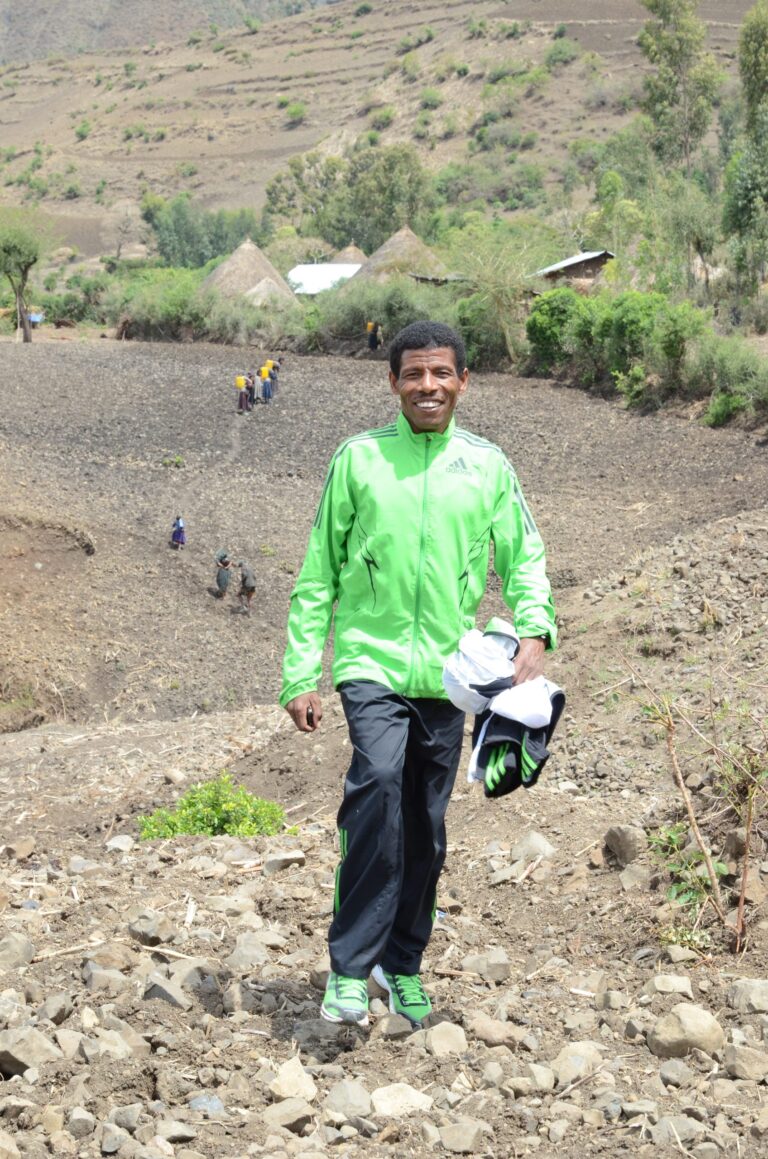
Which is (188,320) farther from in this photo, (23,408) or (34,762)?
(34,762)

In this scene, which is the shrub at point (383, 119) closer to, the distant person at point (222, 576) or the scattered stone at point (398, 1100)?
the distant person at point (222, 576)

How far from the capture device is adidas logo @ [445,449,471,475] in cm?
324

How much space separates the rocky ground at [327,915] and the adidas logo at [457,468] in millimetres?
1253

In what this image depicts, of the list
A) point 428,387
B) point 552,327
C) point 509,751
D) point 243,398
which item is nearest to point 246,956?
point 509,751

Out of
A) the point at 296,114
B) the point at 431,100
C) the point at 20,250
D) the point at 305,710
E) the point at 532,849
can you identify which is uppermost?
the point at 305,710

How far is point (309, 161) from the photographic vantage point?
94.1m

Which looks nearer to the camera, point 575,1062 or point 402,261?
point 575,1062

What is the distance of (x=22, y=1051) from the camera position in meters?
3.01

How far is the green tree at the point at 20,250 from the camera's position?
35.7 meters

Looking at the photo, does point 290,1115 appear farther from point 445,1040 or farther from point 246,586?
point 246,586

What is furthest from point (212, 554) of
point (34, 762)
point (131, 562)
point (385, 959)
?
Result: point (385, 959)

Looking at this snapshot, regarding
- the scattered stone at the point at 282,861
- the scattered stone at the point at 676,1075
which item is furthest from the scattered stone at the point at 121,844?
the scattered stone at the point at 676,1075

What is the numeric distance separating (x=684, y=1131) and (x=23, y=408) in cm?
2119

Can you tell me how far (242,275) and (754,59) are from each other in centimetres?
1539
